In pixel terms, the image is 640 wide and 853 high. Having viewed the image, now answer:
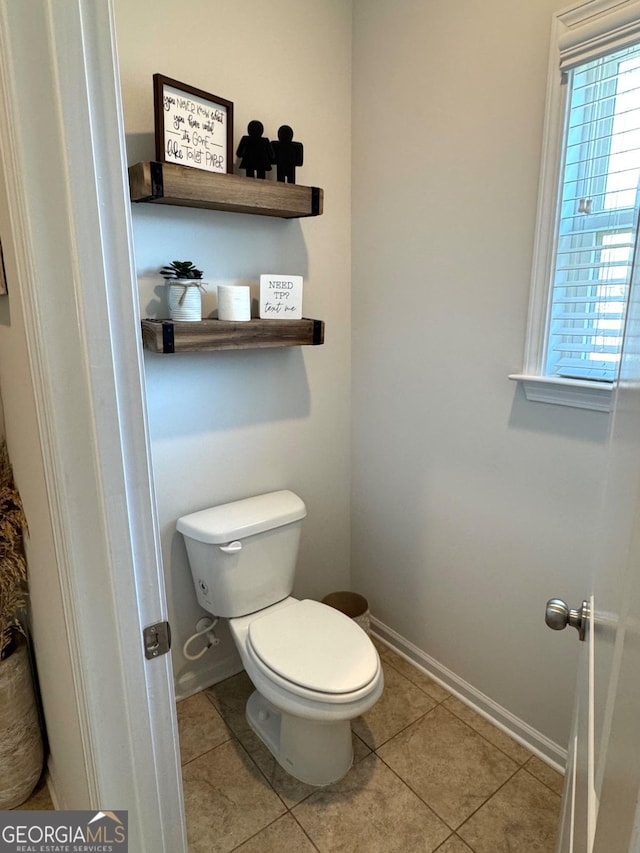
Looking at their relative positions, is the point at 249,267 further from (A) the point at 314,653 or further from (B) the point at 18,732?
(B) the point at 18,732

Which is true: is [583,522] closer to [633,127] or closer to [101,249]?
[633,127]

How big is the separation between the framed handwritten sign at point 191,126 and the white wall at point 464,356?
0.59 m

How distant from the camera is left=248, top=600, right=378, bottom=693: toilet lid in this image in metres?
1.40

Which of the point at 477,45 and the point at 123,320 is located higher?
the point at 477,45

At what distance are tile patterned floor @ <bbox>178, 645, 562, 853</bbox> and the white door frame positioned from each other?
698 millimetres

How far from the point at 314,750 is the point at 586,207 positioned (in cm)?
174

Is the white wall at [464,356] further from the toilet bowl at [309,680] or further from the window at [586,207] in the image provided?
the toilet bowl at [309,680]

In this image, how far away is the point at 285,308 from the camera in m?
1.74

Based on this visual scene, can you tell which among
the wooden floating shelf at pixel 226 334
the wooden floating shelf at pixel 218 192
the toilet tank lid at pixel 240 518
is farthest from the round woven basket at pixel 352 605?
the wooden floating shelf at pixel 218 192

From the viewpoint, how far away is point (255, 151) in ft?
5.20

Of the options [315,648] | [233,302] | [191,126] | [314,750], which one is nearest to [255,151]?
[191,126]

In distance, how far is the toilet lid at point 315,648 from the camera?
140 centimetres

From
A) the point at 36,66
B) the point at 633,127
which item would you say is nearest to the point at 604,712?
the point at 36,66

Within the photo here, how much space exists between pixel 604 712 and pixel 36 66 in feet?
3.14
